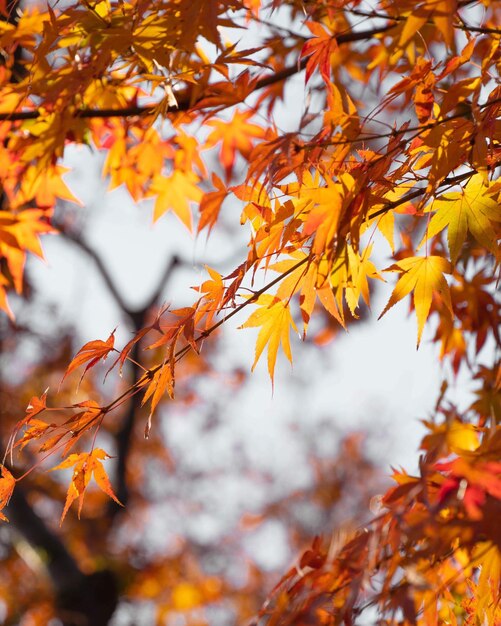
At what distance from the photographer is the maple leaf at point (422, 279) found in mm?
1129

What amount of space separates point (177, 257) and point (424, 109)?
141 inches

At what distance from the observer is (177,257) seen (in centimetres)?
463

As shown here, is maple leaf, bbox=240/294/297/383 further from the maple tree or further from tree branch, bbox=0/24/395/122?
tree branch, bbox=0/24/395/122

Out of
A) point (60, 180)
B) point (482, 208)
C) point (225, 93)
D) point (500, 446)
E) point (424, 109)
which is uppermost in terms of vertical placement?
point (60, 180)

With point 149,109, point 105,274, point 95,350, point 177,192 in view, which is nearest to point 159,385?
point 95,350

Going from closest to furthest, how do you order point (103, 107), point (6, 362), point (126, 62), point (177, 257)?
1. point (126, 62)
2. point (103, 107)
3. point (177, 257)
4. point (6, 362)

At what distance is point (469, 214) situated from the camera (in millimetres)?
1084

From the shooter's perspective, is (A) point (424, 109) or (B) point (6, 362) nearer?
(A) point (424, 109)

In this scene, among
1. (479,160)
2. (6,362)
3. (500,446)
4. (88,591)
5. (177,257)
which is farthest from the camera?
(6,362)

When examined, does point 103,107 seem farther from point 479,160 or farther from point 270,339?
point 479,160

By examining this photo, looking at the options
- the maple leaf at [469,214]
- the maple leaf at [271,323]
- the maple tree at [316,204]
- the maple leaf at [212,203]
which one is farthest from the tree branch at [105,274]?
the maple leaf at [469,214]

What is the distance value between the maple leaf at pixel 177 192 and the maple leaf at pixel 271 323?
0.87 m

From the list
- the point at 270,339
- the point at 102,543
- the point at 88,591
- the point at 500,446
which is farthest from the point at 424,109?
the point at 102,543

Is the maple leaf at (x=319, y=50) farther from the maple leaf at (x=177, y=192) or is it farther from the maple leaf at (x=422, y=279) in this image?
the maple leaf at (x=177, y=192)
